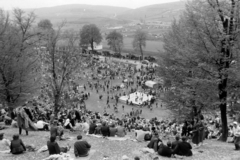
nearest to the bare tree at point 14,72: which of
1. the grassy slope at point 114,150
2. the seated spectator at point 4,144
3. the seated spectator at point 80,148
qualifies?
the grassy slope at point 114,150

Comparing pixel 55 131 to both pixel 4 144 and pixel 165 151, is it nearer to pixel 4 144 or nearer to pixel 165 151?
pixel 4 144

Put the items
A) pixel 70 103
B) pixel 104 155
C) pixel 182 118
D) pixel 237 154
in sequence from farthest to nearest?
pixel 70 103 < pixel 182 118 < pixel 237 154 < pixel 104 155

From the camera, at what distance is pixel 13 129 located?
15.4 meters

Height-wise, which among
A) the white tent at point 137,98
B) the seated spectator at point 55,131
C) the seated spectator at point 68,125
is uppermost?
the seated spectator at point 55,131

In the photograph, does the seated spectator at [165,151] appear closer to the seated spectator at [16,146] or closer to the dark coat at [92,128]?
the dark coat at [92,128]

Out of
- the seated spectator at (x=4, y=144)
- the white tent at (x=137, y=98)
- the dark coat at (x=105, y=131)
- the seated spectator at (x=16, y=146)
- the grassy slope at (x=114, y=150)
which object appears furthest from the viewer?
the white tent at (x=137, y=98)

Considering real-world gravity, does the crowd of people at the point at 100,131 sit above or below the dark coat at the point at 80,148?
below

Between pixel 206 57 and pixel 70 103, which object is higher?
pixel 206 57

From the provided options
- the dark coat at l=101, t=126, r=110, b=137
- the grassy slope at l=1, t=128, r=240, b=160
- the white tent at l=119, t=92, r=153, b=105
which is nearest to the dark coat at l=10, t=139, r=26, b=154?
the grassy slope at l=1, t=128, r=240, b=160

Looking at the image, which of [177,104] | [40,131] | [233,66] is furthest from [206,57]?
[40,131]

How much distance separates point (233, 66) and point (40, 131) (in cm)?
1151

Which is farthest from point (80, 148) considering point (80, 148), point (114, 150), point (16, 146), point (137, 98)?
point (137, 98)

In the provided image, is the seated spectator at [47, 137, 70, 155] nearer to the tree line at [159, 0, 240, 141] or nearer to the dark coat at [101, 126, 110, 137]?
the dark coat at [101, 126, 110, 137]

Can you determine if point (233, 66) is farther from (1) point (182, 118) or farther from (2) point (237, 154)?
(1) point (182, 118)
